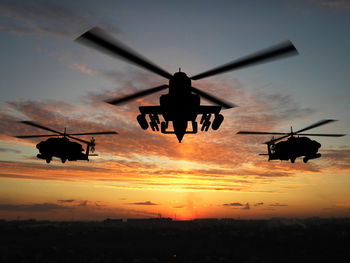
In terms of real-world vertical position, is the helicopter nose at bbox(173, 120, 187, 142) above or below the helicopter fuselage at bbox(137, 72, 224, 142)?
below

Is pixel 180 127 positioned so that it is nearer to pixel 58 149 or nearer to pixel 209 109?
pixel 209 109

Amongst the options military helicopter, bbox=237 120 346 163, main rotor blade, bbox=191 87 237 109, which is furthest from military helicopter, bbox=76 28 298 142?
military helicopter, bbox=237 120 346 163

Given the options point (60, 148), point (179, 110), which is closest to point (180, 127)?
point (179, 110)

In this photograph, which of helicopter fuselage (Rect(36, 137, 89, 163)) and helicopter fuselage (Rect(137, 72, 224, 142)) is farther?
helicopter fuselage (Rect(36, 137, 89, 163))

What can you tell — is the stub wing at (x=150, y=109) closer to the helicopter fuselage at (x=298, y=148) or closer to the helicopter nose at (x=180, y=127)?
the helicopter nose at (x=180, y=127)

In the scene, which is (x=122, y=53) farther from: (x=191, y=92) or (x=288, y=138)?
(x=288, y=138)

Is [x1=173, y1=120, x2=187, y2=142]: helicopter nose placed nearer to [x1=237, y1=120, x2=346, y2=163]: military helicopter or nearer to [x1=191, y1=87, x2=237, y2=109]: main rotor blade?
[x1=191, y1=87, x2=237, y2=109]: main rotor blade
